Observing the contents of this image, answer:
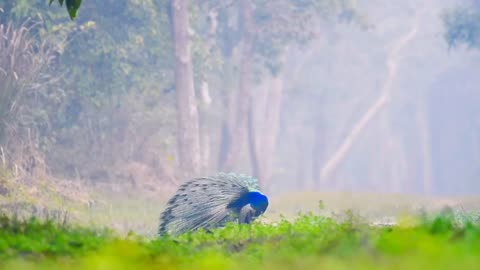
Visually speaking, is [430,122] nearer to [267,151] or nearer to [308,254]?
[267,151]

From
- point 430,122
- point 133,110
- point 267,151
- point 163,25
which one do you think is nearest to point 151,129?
point 133,110

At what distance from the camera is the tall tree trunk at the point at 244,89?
31281mm

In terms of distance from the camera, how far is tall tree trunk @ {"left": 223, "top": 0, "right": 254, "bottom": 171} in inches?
1232

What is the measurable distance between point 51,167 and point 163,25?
667cm

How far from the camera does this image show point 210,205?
11766 mm

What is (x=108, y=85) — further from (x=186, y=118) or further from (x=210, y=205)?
(x=210, y=205)

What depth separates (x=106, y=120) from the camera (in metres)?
26.4

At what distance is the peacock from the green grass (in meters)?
2.56

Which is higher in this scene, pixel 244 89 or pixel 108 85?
pixel 108 85

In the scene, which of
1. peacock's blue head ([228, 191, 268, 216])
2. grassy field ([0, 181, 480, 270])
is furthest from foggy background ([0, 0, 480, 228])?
grassy field ([0, 181, 480, 270])

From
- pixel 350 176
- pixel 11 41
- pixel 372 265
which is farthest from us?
pixel 350 176

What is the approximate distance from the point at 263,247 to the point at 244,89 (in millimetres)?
24740

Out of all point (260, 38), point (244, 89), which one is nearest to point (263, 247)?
point (244, 89)

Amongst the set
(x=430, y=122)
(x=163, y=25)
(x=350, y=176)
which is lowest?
(x=350, y=176)
